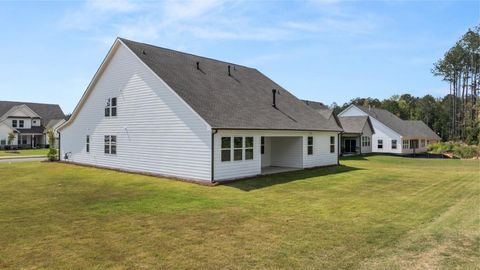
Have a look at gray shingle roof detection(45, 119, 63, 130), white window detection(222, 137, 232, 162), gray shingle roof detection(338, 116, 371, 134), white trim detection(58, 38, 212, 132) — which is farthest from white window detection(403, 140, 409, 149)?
gray shingle roof detection(45, 119, 63, 130)

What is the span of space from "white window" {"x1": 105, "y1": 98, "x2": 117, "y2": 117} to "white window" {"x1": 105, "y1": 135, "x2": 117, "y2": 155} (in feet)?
4.57

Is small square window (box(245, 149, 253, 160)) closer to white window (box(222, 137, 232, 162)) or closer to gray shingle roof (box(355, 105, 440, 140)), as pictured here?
white window (box(222, 137, 232, 162))

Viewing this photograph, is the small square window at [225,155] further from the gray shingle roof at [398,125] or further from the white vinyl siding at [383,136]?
the gray shingle roof at [398,125]

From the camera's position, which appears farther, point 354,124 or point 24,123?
point 24,123

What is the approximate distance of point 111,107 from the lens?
70.5 feet

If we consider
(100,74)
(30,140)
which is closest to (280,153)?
(100,74)

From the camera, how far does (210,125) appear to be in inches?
586

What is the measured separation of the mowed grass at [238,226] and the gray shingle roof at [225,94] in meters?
3.65

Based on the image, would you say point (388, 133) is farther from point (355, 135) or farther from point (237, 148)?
point (237, 148)

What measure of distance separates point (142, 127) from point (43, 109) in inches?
1957

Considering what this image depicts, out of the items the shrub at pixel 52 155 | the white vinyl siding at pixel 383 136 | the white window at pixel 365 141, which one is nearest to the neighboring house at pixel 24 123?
the shrub at pixel 52 155

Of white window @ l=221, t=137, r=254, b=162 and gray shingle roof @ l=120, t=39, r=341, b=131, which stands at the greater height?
gray shingle roof @ l=120, t=39, r=341, b=131

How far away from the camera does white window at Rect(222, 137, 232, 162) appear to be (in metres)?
15.8

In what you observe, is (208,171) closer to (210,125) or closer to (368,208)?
(210,125)
